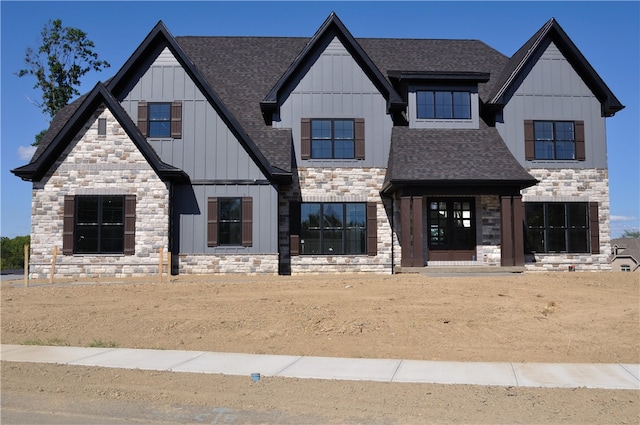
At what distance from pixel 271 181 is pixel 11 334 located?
10483 millimetres

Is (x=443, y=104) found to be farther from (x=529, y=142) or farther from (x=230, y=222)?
(x=230, y=222)

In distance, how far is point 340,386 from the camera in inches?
294

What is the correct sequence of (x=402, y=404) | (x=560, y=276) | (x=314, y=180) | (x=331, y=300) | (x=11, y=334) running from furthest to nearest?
(x=314, y=180) → (x=560, y=276) → (x=331, y=300) → (x=11, y=334) → (x=402, y=404)

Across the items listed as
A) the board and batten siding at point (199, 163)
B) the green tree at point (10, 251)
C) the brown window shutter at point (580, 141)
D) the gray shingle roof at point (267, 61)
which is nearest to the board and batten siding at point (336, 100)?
the gray shingle roof at point (267, 61)

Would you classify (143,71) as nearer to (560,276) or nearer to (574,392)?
(560,276)

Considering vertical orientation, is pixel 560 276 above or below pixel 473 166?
below

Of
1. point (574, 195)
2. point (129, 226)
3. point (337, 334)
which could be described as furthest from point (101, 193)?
point (574, 195)

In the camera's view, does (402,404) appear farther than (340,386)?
No

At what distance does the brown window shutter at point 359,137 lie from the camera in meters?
21.5

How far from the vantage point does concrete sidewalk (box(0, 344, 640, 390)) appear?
7770 millimetres

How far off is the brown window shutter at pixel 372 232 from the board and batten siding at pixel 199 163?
3555 millimetres

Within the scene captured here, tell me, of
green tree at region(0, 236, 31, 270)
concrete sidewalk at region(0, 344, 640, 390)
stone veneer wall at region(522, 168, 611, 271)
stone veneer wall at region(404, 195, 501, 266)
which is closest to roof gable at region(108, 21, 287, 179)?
stone veneer wall at region(404, 195, 501, 266)

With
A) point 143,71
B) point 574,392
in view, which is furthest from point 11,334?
point 143,71

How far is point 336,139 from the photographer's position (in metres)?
21.7
